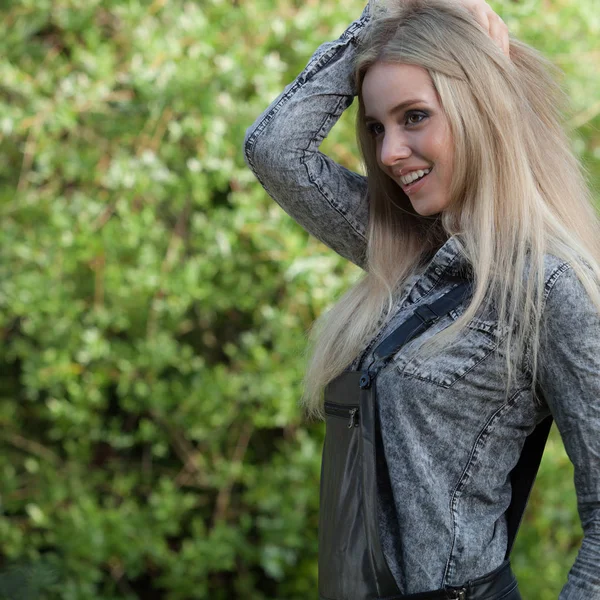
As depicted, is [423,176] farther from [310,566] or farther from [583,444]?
[310,566]

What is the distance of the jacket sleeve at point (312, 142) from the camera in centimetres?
193

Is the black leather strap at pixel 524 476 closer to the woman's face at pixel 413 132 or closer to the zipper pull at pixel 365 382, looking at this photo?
the zipper pull at pixel 365 382

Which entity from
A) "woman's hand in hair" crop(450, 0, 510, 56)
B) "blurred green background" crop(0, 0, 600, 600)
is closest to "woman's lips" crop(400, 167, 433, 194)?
"woman's hand in hair" crop(450, 0, 510, 56)

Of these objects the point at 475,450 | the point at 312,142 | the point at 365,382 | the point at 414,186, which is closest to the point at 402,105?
the point at 414,186

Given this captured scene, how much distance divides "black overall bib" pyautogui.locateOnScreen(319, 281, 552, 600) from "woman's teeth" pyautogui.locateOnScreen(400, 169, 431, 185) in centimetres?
23

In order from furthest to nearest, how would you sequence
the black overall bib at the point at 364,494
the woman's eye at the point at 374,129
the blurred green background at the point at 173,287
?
1. the blurred green background at the point at 173,287
2. the woman's eye at the point at 374,129
3. the black overall bib at the point at 364,494

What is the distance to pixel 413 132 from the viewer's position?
5.67 ft

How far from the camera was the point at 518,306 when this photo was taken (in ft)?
5.05

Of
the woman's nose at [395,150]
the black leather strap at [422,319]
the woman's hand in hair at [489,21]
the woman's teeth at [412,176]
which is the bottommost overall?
the black leather strap at [422,319]

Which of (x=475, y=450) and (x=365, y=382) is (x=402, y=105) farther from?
(x=475, y=450)

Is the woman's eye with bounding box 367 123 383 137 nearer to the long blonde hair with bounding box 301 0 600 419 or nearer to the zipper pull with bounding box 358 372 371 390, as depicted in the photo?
the long blonde hair with bounding box 301 0 600 419

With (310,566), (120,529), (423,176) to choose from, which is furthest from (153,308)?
(423,176)

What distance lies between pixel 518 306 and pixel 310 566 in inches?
86.2

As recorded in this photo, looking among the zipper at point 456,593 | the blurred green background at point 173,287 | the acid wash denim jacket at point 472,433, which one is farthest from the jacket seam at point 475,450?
the blurred green background at point 173,287
